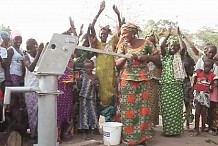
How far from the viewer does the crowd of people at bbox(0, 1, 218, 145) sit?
4523mm

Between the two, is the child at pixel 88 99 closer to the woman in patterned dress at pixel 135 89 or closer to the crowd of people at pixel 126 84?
the crowd of people at pixel 126 84

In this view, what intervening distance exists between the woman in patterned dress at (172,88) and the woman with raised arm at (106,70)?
803 mm

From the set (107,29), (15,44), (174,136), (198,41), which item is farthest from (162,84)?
(198,41)

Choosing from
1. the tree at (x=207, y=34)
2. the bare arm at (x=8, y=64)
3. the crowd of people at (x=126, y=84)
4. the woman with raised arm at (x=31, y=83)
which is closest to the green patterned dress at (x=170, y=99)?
the crowd of people at (x=126, y=84)

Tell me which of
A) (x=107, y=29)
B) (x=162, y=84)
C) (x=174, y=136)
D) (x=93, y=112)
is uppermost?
(x=107, y=29)

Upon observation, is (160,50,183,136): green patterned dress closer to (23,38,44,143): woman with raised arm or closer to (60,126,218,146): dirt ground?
(60,126,218,146): dirt ground

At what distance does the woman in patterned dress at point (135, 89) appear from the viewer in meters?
4.39

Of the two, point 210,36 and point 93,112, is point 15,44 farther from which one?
point 210,36

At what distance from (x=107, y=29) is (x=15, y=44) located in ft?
4.69

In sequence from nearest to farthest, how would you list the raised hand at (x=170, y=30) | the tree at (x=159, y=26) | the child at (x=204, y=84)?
the child at (x=204, y=84)
the raised hand at (x=170, y=30)
the tree at (x=159, y=26)

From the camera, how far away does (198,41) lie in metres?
23.2

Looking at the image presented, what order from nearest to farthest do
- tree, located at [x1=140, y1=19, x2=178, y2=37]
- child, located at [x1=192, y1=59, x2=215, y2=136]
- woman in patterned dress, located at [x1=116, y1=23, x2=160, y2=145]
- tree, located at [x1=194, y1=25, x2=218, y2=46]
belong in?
1. woman in patterned dress, located at [x1=116, y1=23, x2=160, y2=145]
2. child, located at [x1=192, y1=59, x2=215, y2=136]
3. tree, located at [x1=140, y1=19, x2=178, y2=37]
4. tree, located at [x1=194, y1=25, x2=218, y2=46]

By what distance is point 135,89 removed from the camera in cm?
448

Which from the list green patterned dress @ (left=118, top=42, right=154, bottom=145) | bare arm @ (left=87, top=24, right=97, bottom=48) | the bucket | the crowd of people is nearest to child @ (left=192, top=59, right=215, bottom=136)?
the crowd of people
